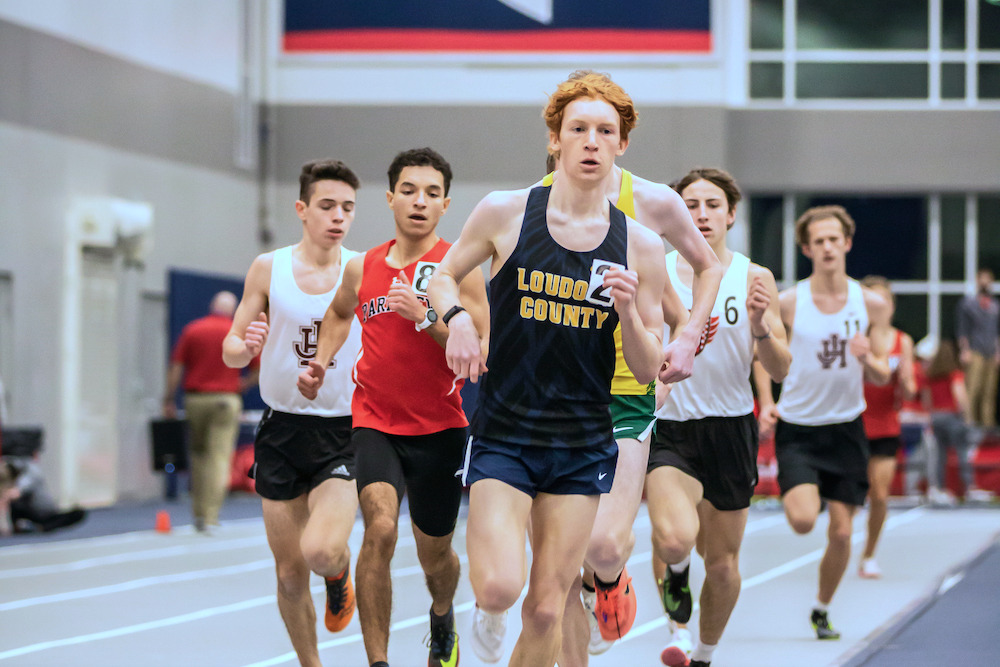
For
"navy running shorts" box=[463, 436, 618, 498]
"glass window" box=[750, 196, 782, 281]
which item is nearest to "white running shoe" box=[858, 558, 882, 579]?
"navy running shorts" box=[463, 436, 618, 498]

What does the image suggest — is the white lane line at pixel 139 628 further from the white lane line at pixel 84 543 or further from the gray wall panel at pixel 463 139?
the gray wall panel at pixel 463 139

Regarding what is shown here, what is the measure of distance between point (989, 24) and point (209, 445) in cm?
1398

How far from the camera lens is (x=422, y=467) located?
6027 millimetres

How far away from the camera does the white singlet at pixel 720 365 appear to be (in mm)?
6699

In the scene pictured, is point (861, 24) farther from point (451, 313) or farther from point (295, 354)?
point (451, 313)

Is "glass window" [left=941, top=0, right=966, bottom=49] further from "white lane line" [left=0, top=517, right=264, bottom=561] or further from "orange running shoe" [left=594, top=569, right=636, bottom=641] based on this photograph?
"orange running shoe" [left=594, top=569, right=636, bottom=641]

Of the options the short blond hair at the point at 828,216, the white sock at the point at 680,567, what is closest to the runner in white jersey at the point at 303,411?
the white sock at the point at 680,567

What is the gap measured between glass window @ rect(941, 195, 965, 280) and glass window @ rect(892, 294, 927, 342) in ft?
1.71

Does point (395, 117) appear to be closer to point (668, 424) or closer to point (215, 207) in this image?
point (215, 207)

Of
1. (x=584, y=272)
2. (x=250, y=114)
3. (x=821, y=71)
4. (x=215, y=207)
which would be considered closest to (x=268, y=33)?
(x=250, y=114)

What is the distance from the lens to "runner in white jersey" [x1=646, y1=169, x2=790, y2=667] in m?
6.49

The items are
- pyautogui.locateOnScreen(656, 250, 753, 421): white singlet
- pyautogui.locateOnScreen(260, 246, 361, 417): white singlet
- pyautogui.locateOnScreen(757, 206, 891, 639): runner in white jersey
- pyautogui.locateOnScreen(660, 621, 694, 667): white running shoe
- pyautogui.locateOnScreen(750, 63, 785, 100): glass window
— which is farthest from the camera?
pyautogui.locateOnScreen(750, 63, 785, 100): glass window

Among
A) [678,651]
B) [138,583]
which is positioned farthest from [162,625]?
[678,651]

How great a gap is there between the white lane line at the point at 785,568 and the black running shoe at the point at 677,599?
0.07 m
